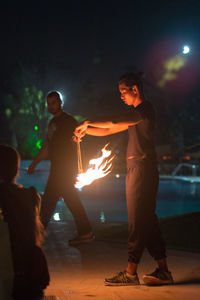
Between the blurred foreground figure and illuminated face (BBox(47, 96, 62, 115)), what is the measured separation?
12.9ft

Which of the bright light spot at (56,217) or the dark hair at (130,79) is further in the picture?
the bright light spot at (56,217)

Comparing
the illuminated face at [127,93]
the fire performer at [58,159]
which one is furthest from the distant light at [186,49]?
the illuminated face at [127,93]

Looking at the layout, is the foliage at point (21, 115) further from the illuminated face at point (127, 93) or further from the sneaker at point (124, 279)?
the sneaker at point (124, 279)

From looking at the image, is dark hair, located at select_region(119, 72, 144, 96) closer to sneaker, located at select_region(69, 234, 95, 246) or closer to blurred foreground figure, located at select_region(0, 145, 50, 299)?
blurred foreground figure, located at select_region(0, 145, 50, 299)

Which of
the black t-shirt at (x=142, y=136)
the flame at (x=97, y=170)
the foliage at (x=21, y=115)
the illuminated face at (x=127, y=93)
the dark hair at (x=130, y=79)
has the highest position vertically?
the foliage at (x=21, y=115)

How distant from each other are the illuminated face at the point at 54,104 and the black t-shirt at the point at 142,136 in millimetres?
2350

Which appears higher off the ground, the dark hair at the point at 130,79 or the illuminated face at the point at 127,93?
the dark hair at the point at 130,79

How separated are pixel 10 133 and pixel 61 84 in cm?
1170

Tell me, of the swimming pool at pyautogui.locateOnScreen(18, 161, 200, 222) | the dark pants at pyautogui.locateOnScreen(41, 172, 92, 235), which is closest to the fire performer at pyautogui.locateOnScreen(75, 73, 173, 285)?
the dark pants at pyautogui.locateOnScreen(41, 172, 92, 235)

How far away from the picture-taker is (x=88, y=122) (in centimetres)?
505

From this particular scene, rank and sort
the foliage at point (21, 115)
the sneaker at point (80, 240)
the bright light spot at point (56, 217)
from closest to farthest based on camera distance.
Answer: the sneaker at point (80, 240), the bright light spot at point (56, 217), the foliage at point (21, 115)

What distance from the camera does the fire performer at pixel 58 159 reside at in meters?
7.43

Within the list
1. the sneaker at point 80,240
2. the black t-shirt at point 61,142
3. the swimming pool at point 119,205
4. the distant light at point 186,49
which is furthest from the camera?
the swimming pool at point 119,205

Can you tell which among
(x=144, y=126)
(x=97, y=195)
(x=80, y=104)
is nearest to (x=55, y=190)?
(x=144, y=126)
